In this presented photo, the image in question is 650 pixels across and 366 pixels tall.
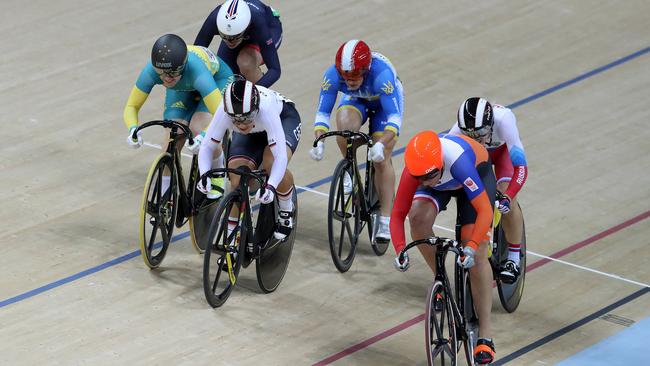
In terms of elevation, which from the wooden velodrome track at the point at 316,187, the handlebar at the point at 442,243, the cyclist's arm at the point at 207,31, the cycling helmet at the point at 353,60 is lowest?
the wooden velodrome track at the point at 316,187

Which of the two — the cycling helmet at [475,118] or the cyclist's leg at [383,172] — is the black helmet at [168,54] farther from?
the cycling helmet at [475,118]

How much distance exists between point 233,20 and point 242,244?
1824 mm

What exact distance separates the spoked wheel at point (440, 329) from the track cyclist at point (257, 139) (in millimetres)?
1255

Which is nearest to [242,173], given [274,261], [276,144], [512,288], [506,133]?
[276,144]

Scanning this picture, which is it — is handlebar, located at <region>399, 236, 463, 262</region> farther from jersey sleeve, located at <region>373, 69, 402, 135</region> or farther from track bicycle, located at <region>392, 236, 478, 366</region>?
jersey sleeve, located at <region>373, 69, 402, 135</region>

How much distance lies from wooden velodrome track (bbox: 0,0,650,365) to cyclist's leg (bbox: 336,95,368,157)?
74cm

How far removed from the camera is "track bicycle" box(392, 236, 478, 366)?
20.3ft

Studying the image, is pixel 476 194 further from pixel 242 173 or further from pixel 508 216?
pixel 242 173

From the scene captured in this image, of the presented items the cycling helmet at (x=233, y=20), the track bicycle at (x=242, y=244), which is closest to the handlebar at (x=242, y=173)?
the track bicycle at (x=242, y=244)

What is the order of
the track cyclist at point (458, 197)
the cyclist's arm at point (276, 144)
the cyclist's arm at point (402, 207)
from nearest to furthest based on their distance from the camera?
the track cyclist at point (458, 197)
the cyclist's arm at point (402, 207)
the cyclist's arm at point (276, 144)

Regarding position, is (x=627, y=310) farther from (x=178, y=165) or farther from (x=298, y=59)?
(x=298, y=59)

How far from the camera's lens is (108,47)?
38.3 feet

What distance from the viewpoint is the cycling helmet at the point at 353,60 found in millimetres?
7672

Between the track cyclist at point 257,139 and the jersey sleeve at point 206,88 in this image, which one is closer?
the track cyclist at point 257,139
